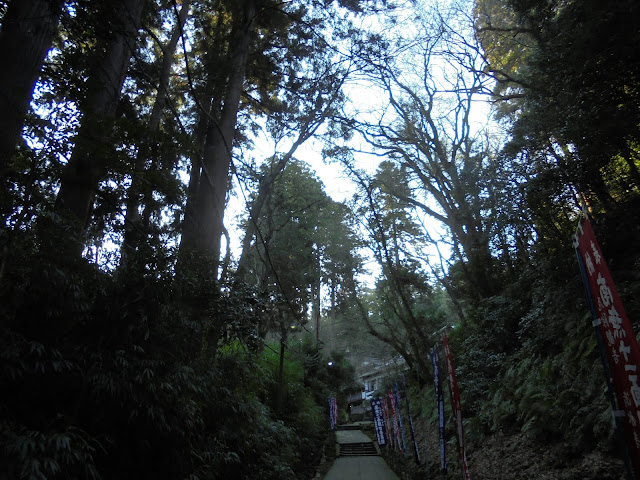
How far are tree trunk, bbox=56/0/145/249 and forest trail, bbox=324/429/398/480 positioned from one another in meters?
9.91

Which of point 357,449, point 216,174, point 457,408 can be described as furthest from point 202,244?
point 357,449

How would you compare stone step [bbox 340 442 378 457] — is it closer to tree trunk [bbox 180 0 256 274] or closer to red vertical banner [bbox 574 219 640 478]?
tree trunk [bbox 180 0 256 274]

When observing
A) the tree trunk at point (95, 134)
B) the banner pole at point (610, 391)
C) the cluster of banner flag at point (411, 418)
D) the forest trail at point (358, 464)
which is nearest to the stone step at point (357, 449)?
the forest trail at point (358, 464)

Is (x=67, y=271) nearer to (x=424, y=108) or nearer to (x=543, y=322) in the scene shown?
(x=543, y=322)

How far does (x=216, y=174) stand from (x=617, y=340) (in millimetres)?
6281

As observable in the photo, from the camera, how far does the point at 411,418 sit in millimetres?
11336

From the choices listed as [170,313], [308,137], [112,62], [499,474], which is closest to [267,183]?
[308,137]

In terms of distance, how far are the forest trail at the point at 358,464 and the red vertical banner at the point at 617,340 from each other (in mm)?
9430

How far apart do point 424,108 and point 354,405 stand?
110ft

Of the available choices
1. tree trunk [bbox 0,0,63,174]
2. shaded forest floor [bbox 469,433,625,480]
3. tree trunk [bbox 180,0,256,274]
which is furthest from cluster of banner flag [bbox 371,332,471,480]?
tree trunk [bbox 0,0,63,174]

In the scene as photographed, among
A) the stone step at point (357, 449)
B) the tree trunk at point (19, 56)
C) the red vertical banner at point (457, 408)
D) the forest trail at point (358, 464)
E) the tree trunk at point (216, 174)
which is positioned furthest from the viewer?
the stone step at point (357, 449)

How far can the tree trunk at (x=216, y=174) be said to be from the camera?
618 centimetres

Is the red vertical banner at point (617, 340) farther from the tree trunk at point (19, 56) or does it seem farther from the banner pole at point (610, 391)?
the tree trunk at point (19, 56)

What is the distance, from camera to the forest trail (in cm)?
1039
